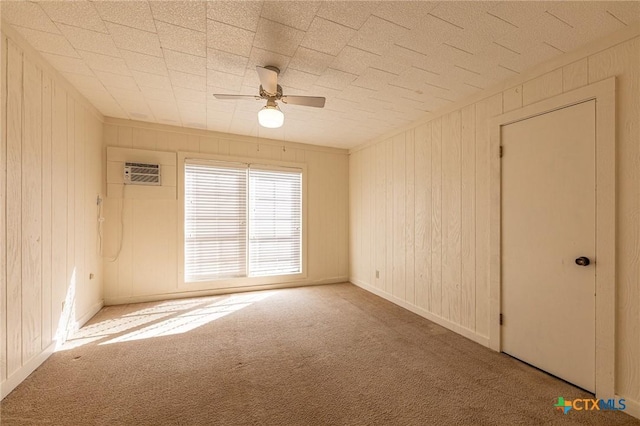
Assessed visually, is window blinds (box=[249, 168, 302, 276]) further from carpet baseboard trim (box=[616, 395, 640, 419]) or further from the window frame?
carpet baseboard trim (box=[616, 395, 640, 419])

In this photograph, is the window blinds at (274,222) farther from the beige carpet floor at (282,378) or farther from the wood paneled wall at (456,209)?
the beige carpet floor at (282,378)

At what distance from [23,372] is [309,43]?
327 cm

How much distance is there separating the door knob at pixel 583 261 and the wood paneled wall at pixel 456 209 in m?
0.15

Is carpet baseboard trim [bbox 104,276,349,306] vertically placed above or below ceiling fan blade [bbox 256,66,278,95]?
below

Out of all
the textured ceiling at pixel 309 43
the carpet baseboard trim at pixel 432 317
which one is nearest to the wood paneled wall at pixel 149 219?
the textured ceiling at pixel 309 43

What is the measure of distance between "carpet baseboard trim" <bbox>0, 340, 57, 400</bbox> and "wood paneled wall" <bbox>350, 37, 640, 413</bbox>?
3.82 meters

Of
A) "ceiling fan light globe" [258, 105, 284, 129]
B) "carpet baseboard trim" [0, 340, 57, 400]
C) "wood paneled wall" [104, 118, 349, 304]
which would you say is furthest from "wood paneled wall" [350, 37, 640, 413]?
"carpet baseboard trim" [0, 340, 57, 400]

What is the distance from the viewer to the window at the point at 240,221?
14.0 feet

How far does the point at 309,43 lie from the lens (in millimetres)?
2035

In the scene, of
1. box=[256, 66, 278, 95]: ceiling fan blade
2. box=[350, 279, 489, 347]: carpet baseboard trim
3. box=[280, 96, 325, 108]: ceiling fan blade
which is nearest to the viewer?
box=[256, 66, 278, 95]: ceiling fan blade

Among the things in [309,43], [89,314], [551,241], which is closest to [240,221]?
[89,314]

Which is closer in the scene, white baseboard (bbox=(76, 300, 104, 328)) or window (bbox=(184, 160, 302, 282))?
white baseboard (bbox=(76, 300, 104, 328))

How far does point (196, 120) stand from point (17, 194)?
7.09 ft

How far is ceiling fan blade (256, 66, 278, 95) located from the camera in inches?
83.0
